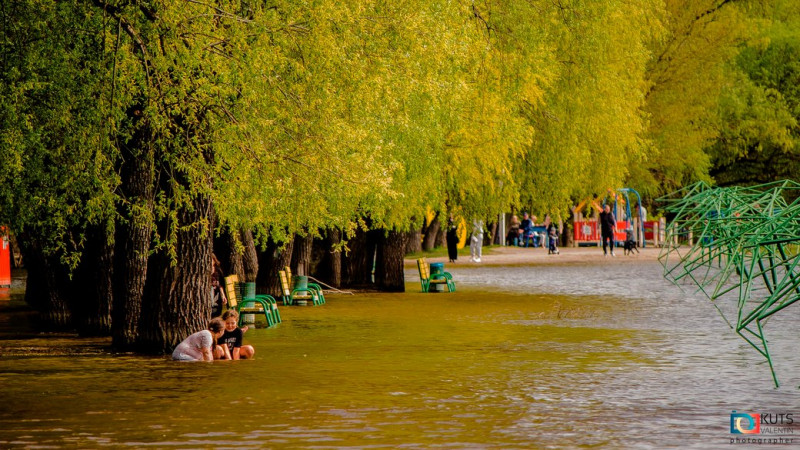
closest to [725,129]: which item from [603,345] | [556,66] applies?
[556,66]

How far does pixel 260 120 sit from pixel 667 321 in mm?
9623

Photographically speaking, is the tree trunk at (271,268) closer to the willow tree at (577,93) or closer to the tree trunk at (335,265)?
the tree trunk at (335,265)

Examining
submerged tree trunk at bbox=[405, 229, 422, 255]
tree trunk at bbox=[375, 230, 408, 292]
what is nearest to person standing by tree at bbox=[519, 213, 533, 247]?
submerged tree trunk at bbox=[405, 229, 422, 255]

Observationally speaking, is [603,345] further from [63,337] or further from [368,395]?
[63,337]

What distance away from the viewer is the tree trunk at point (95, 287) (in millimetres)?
21359

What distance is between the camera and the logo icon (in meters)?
10.8

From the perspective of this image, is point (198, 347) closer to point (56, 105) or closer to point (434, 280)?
point (56, 105)

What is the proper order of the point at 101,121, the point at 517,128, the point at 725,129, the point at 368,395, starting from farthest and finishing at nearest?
1. the point at 725,129
2. the point at 517,128
3. the point at 101,121
4. the point at 368,395

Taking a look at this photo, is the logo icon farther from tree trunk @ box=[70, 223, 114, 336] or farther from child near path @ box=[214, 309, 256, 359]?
tree trunk @ box=[70, 223, 114, 336]

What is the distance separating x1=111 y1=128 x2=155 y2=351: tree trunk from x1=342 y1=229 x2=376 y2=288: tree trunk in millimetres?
16297

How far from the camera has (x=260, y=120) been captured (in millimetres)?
15953

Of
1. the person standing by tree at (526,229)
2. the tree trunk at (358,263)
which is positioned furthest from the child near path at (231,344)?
the person standing by tree at (526,229)

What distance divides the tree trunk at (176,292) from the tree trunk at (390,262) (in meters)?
15.0

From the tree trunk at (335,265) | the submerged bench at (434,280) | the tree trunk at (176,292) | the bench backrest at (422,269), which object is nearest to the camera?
the tree trunk at (176,292)
